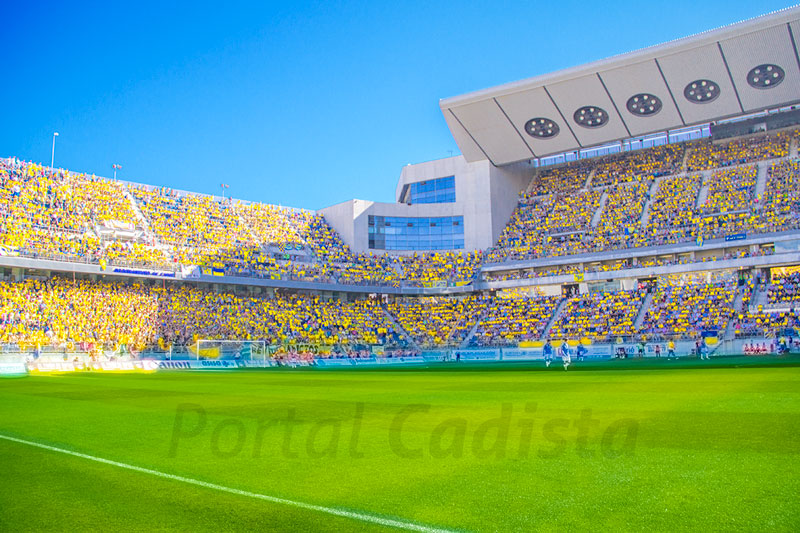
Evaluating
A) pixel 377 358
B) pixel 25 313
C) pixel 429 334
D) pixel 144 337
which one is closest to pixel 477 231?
pixel 429 334

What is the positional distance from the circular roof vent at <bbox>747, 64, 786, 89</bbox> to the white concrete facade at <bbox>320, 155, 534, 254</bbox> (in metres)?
25.0

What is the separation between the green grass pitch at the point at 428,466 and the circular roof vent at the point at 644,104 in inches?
1800

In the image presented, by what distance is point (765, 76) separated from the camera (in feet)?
161

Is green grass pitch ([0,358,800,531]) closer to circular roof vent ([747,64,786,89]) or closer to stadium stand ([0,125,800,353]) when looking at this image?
stadium stand ([0,125,800,353])

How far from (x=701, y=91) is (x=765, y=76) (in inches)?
183

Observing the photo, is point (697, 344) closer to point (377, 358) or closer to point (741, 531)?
point (377, 358)

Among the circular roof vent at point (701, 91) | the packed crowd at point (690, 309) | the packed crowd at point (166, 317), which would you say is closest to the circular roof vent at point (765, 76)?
the circular roof vent at point (701, 91)

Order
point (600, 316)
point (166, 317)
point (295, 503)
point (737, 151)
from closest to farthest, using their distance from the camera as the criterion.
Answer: point (295, 503) → point (166, 317) → point (600, 316) → point (737, 151)

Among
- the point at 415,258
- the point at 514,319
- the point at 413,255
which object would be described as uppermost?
the point at 413,255

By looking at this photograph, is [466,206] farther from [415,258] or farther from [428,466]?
[428,466]

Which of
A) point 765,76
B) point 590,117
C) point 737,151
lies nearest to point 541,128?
point 590,117

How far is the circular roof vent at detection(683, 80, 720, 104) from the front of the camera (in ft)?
166

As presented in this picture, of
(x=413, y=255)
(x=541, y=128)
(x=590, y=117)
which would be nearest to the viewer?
(x=590, y=117)

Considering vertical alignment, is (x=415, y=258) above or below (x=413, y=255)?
below
